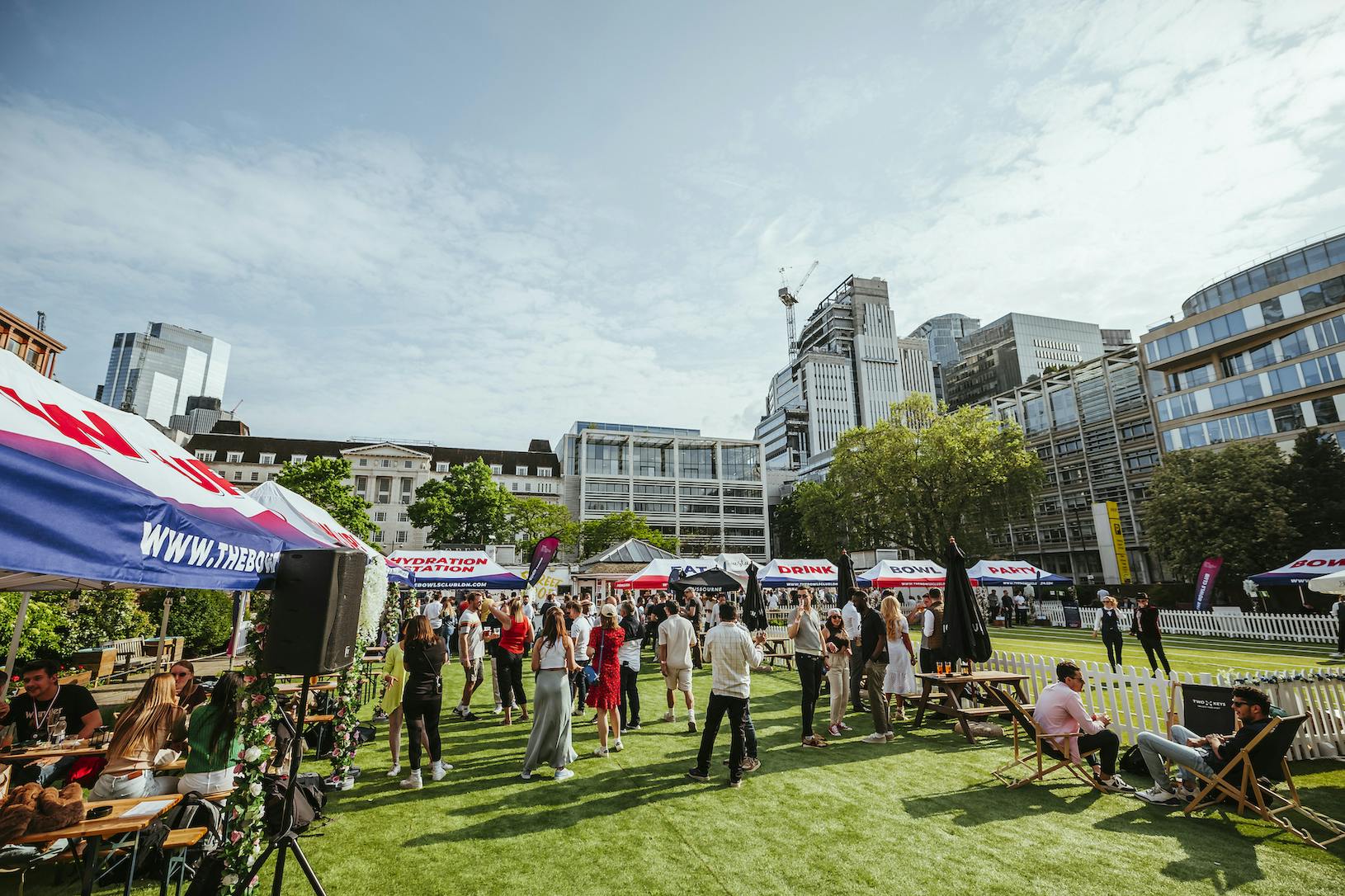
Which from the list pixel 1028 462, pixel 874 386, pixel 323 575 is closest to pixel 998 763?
pixel 323 575

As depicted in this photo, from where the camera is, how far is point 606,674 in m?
7.86

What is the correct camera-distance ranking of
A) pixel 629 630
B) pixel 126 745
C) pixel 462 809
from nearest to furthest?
pixel 126 745 < pixel 462 809 < pixel 629 630

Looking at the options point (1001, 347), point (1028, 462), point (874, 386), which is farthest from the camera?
point (874, 386)

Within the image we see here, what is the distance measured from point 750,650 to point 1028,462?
4428 centimetres

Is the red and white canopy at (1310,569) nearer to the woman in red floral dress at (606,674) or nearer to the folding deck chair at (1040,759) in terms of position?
the folding deck chair at (1040,759)

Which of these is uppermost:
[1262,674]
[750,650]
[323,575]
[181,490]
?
[181,490]

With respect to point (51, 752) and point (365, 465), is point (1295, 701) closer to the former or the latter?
point (51, 752)

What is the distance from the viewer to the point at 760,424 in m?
132

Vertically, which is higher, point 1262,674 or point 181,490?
point 181,490

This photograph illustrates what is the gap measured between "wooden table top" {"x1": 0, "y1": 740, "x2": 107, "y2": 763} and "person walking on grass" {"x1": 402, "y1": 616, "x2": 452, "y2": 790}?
8.34ft

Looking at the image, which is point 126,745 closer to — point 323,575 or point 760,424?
point 323,575

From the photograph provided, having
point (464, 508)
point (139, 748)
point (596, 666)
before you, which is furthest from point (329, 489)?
point (139, 748)

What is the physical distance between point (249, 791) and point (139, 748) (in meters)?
1.68

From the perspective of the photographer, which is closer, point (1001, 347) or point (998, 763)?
point (998, 763)
